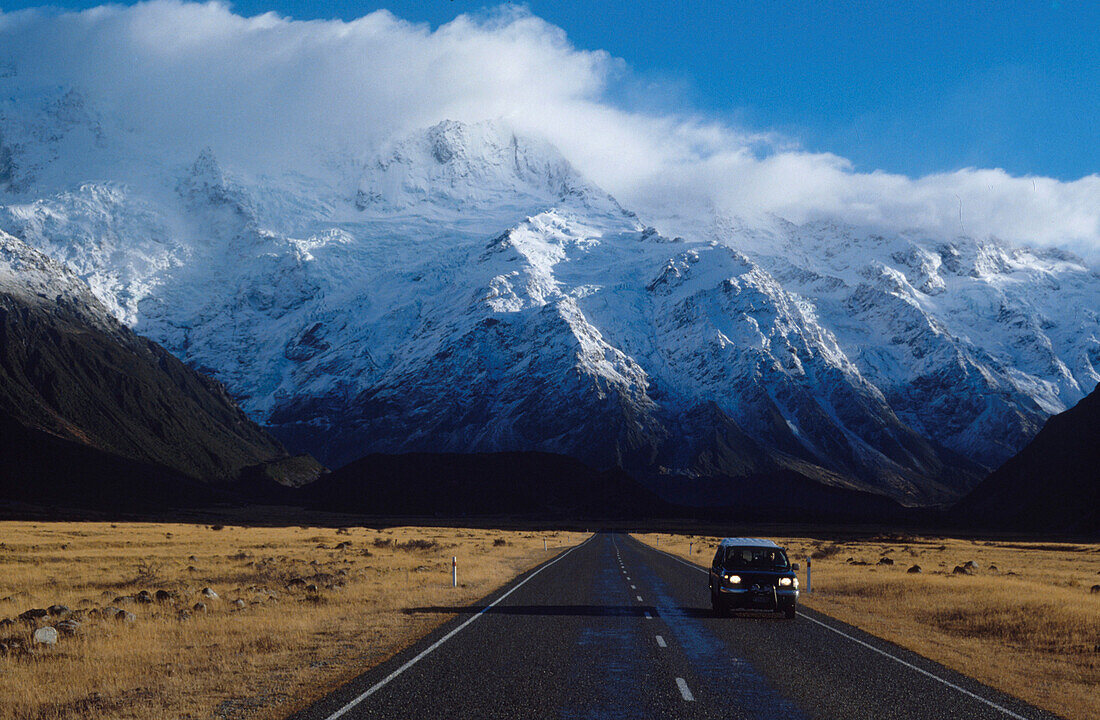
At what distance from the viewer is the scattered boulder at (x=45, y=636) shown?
65.9 ft

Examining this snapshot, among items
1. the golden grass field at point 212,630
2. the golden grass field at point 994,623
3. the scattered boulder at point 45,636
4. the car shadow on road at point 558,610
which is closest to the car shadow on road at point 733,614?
the car shadow on road at point 558,610

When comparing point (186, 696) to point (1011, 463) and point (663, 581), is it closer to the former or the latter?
point (663, 581)

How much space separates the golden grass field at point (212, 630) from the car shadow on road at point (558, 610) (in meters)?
1.14

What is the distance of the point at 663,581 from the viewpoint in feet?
135

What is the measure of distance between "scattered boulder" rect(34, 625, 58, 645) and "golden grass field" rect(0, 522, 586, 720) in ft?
0.85

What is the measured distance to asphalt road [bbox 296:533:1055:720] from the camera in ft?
47.2

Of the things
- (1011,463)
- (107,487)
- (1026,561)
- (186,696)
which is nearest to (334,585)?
(186,696)

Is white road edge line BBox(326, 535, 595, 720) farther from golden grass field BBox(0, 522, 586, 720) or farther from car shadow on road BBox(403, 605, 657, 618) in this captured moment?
golden grass field BBox(0, 522, 586, 720)

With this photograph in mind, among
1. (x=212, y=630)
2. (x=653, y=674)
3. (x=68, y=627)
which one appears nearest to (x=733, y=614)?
(x=653, y=674)

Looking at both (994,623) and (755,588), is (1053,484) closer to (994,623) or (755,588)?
(994,623)

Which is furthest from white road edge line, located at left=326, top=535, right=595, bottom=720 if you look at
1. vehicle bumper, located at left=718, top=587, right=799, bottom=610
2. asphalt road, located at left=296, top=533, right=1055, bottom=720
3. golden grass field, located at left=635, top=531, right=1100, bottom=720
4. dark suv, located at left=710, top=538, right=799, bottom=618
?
golden grass field, located at left=635, top=531, right=1100, bottom=720

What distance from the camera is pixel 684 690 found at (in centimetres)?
1577

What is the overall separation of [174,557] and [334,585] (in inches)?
994

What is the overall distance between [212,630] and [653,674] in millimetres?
11062
